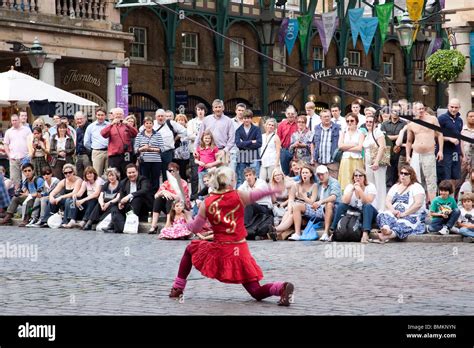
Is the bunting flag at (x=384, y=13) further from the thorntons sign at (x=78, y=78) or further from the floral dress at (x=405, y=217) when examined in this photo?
the floral dress at (x=405, y=217)

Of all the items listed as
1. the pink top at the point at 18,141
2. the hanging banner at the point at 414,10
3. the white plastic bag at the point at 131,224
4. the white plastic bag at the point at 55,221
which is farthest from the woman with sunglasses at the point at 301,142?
the pink top at the point at 18,141

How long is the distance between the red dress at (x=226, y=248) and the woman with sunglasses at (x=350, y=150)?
309 inches

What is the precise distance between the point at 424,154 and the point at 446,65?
8234 mm

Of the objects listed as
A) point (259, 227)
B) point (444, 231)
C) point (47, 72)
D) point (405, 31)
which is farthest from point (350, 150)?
point (47, 72)

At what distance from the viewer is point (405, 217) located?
1702 centimetres

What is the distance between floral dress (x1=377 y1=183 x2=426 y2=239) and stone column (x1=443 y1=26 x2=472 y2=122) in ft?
33.4

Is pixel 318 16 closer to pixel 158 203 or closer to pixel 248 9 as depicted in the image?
pixel 248 9

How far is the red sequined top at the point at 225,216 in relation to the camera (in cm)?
1047

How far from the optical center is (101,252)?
15.4 m

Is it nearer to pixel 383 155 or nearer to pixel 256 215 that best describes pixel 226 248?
pixel 256 215

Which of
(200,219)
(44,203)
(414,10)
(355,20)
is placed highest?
(355,20)

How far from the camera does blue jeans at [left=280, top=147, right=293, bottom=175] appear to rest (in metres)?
20.2

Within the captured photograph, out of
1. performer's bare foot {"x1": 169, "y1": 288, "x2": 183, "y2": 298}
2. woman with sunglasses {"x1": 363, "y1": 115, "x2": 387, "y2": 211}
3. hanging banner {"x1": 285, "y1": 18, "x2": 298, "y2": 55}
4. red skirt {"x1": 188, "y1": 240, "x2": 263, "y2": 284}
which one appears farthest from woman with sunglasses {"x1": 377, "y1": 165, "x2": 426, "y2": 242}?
hanging banner {"x1": 285, "y1": 18, "x2": 298, "y2": 55}
